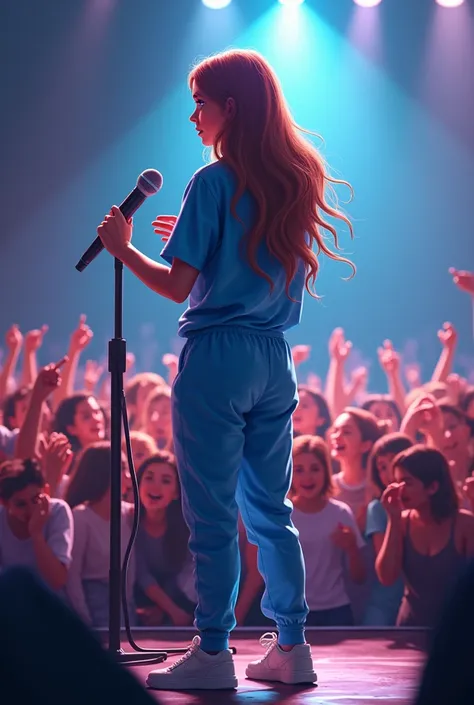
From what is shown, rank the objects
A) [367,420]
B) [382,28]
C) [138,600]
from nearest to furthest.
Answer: [138,600]
[367,420]
[382,28]

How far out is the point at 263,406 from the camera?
1.56 meters

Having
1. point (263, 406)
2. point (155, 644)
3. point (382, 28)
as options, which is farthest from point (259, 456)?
point (382, 28)

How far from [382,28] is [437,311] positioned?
44.5 inches

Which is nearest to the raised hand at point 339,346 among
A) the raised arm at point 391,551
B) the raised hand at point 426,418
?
the raised hand at point 426,418

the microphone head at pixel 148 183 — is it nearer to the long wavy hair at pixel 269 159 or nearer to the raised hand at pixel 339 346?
the long wavy hair at pixel 269 159

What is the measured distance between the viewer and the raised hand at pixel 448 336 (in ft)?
10.6

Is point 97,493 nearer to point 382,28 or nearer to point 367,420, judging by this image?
point 367,420

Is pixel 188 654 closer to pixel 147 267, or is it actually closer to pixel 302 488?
pixel 147 267

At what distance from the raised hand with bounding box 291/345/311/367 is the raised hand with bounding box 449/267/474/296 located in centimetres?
59

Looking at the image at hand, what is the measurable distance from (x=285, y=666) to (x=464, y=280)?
2034 mm

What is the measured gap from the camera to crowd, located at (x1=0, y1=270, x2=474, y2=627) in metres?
2.78

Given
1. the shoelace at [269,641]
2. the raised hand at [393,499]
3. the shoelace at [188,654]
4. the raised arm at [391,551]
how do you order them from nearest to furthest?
1. the shoelace at [188,654]
2. the shoelace at [269,641]
3. the raised hand at [393,499]
4. the raised arm at [391,551]

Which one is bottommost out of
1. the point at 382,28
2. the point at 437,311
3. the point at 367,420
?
the point at 367,420

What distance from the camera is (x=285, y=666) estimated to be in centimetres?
151
